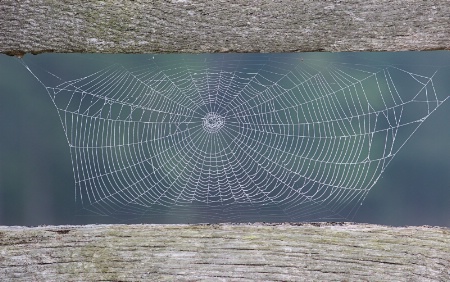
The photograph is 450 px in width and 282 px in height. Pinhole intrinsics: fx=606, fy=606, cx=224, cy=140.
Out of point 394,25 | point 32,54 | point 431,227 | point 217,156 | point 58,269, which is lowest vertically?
point 58,269

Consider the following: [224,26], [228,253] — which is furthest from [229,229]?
[224,26]

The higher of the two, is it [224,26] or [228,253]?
[224,26]

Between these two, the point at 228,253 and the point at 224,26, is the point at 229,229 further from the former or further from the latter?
the point at 224,26

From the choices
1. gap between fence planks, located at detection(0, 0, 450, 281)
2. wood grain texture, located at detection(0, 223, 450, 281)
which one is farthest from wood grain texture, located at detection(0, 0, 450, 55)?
wood grain texture, located at detection(0, 223, 450, 281)

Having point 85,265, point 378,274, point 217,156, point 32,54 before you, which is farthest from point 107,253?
point 217,156

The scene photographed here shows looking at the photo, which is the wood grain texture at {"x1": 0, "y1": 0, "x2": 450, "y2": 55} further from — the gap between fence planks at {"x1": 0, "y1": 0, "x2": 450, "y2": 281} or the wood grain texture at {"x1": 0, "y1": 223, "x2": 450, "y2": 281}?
the wood grain texture at {"x1": 0, "y1": 223, "x2": 450, "y2": 281}

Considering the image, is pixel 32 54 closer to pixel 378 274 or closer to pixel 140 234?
pixel 140 234

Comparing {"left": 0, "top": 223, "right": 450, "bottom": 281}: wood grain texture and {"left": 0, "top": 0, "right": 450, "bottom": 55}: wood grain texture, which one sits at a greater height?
{"left": 0, "top": 0, "right": 450, "bottom": 55}: wood grain texture
